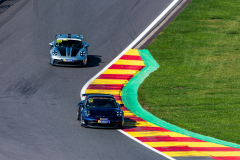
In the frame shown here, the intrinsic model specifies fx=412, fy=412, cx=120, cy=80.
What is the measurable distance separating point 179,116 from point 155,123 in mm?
1347

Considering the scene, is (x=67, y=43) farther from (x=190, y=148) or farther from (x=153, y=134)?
(x=190, y=148)

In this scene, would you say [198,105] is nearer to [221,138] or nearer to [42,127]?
[221,138]

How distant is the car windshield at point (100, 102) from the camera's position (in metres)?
15.1

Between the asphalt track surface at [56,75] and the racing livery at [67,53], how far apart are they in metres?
0.34

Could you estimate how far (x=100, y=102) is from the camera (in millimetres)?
15297

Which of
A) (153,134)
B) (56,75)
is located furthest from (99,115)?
(56,75)

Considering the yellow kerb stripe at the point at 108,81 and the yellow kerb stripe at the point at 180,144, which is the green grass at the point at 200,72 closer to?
the yellow kerb stripe at the point at 180,144

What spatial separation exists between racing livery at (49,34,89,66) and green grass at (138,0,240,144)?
13.1 ft

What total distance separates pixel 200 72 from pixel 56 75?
755 centimetres

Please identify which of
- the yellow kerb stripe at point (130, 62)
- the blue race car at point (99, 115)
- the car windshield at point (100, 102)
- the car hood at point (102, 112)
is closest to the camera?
the blue race car at point (99, 115)

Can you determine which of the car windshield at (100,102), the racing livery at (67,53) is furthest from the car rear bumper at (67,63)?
the car windshield at (100,102)

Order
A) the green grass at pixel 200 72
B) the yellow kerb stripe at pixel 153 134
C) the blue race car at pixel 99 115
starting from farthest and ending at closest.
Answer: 1. the green grass at pixel 200 72
2. the blue race car at pixel 99 115
3. the yellow kerb stripe at pixel 153 134


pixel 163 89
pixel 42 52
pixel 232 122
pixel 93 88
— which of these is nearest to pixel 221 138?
pixel 232 122

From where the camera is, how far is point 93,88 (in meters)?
19.3
